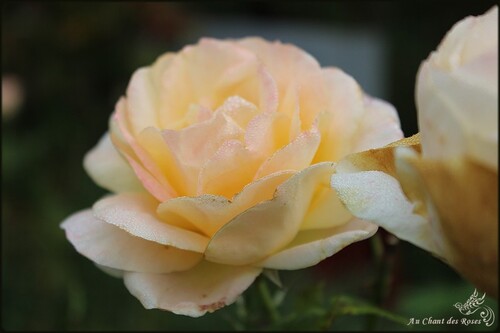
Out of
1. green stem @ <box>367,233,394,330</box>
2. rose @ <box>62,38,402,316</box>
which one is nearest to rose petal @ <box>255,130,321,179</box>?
rose @ <box>62,38,402,316</box>

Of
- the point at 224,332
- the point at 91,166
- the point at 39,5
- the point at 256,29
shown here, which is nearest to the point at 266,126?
the point at 91,166

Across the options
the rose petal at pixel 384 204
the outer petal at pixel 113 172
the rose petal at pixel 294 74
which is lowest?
the outer petal at pixel 113 172

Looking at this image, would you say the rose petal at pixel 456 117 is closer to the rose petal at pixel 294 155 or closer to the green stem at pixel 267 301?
the rose petal at pixel 294 155

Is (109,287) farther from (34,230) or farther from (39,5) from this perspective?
(39,5)

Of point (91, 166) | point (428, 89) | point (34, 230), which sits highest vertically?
point (428, 89)

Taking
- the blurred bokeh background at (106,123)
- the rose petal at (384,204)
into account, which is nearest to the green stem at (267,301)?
the blurred bokeh background at (106,123)
